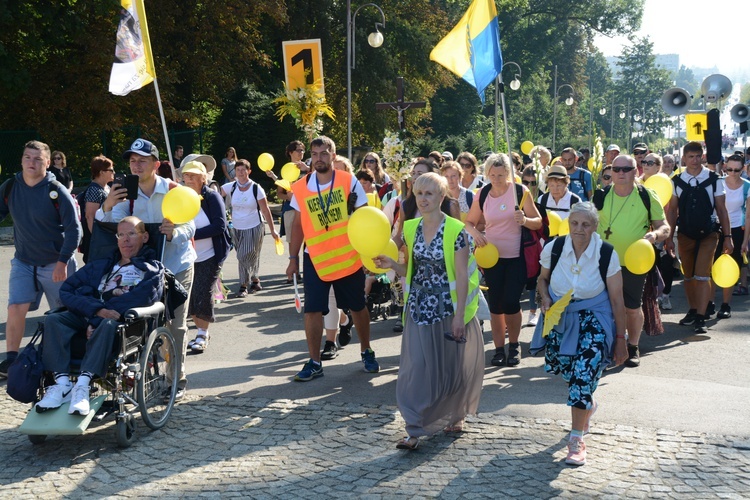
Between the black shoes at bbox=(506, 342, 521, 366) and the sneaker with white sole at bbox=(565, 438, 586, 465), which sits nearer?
the sneaker with white sole at bbox=(565, 438, 586, 465)

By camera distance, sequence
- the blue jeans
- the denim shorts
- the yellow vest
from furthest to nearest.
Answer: the denim shorts, the yellow vest, the blue jeans

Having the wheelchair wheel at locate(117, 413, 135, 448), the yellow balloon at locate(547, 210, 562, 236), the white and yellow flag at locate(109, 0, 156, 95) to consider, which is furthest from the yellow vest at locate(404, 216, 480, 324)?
the white and yellow flag at locate(109, 0, 156, 95)

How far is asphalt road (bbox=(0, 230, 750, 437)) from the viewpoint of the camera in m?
6.83

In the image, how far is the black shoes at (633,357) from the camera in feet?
28.2

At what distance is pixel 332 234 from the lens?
7.86 m

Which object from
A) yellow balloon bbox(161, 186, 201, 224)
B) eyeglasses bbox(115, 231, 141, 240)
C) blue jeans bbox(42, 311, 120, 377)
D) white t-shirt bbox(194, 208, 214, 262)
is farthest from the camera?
white t-shirt bbox(194, 208, 214, 262)

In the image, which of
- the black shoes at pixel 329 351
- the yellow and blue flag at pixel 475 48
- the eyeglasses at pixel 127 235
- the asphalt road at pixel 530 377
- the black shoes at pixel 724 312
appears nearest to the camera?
the eyeglasses at pixel 127 235

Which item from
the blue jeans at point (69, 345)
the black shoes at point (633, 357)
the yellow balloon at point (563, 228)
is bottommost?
the black shoes at point (633, 357)

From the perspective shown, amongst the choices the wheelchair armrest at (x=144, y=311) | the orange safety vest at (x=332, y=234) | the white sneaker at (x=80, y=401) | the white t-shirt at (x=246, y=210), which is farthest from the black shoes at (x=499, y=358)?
the white t-shirt at (x=246, y=210)

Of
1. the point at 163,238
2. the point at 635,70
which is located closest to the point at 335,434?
the point at 163,238

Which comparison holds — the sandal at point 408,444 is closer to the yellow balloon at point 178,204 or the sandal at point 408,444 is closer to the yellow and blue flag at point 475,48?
the yellow balloon at point 178,204

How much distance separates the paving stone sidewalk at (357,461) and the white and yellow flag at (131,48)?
140 inches

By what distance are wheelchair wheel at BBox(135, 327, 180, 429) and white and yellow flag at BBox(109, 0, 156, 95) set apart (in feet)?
10.5

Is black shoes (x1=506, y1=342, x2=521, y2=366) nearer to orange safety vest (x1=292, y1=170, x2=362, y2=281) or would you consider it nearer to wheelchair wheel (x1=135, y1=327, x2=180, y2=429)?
orange safety vest (x1=292, y1=170, x2=362, y2=281)
